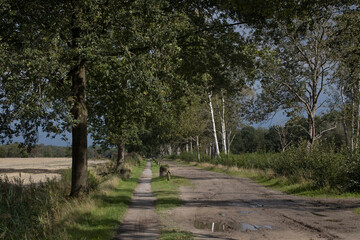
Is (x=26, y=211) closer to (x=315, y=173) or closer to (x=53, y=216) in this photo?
(x=53, y=216)

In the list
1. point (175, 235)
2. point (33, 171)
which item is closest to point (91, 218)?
point (175, 235)

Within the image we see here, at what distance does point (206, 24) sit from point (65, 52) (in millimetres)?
5712

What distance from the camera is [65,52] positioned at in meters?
11.8

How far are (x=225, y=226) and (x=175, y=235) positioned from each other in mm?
1858

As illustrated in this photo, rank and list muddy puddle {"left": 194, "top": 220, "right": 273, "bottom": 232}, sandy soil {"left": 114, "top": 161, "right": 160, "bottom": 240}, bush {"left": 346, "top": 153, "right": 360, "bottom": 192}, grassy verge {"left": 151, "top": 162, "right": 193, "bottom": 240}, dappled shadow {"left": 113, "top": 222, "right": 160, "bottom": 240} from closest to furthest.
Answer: grassy verge {"left": 151, "top": 162, "right": 193, "bottom": 240} < dappled shadow {"left": 113, "top": 222, "right": 160, "bottom": 240} < sandy soil {"left": 114, "top": 161, "right": 160, "bottom": 240} < muddy puddle {"left": 194, "top": 220, "right": 273, "bottom": 232} < bush {"left": 346, "top": 153, "right": 360, "bottom": 192}

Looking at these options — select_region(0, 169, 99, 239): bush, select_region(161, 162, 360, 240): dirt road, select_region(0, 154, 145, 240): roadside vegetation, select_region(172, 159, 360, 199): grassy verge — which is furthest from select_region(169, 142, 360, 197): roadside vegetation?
select_region(0, 169, 99, 239): bush

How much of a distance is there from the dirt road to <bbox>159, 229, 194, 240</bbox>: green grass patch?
0.26 meters

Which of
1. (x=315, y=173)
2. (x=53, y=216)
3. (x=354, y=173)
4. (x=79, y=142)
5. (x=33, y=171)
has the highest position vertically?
(x=79, y=142)

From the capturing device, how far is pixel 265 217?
11219 millimetres

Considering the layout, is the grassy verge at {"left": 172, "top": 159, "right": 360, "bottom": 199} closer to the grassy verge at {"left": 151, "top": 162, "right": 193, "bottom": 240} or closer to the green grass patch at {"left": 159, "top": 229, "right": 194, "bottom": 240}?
the grassy verge at {"left": 151, "top": 162, "right": 193, "bottom": 240}

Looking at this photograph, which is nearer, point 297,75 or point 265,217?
point 265,217

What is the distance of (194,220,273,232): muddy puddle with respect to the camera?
9.61 metres

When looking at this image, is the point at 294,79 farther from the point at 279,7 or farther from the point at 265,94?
the point at 279,7

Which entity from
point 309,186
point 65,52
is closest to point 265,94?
point 309,186
